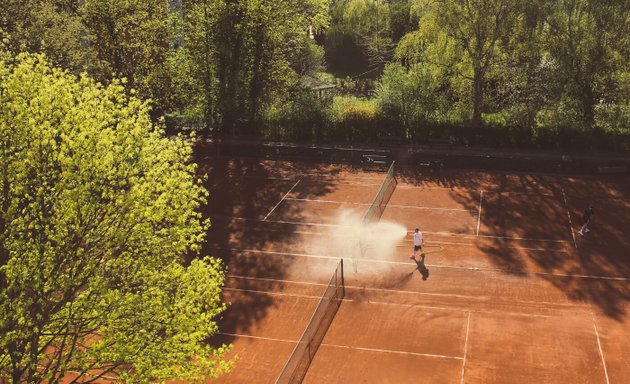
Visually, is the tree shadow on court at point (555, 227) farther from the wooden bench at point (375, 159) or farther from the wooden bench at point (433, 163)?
the wooden bench at point (375, 159)

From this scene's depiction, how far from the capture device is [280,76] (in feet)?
161

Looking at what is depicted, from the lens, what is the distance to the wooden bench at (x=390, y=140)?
47188 millimetres

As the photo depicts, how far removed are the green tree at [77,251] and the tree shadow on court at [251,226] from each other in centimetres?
515

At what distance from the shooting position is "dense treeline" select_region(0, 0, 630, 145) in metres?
43.2

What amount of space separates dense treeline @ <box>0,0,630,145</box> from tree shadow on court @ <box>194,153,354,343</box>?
6.01 meters

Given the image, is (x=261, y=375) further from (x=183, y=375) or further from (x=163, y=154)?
(x=163, y=154)

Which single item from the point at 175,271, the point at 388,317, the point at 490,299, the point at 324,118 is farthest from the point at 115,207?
the point at 324,118

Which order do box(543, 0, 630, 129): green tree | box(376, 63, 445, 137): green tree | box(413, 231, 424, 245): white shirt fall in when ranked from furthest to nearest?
box(376, 63, 445, 137): green tree → box(543, 0, 630, 129): green tree → box(413, 231, 424, 245): white shirt

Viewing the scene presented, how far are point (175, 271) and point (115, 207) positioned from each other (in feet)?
8.75

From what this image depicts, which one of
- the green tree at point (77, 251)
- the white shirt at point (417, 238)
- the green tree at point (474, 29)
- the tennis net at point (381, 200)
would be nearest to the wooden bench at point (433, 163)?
the tennis net at point (381, 200)

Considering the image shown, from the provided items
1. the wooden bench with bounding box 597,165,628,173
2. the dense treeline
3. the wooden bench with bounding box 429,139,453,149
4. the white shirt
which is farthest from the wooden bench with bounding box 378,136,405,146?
the white shirt

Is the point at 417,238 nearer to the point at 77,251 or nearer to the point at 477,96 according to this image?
the point at 77,251

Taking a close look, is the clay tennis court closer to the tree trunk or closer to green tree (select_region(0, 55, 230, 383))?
green tree (select_region(0, 55, 230, 383))

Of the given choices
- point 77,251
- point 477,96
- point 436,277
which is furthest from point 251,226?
point 477,96
